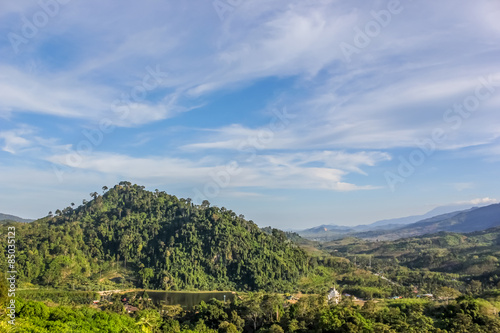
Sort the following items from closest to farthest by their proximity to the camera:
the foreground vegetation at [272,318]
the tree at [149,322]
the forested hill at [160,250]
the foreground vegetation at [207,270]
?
the foreground vegetation at [272,318] → the tree at [149,322] → the foreground vegetation at [207,270] → the forested hill at [160,250]

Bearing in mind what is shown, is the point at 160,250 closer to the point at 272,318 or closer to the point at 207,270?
the point at 207,270

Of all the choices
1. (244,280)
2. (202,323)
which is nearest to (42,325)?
(202,323)

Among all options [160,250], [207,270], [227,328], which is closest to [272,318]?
[227,328]

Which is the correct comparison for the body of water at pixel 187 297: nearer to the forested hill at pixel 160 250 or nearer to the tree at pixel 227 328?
the forested hill at pixel 160 250

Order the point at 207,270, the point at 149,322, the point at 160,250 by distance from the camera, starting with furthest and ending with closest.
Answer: the point at 160,250 → the point at 207,270 → the point at 149,322

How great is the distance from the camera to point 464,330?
88.2 feet

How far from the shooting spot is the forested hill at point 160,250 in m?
76.1

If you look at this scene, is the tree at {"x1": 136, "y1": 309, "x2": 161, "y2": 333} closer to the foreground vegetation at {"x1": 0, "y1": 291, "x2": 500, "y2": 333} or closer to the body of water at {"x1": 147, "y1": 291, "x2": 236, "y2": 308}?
the foreground vegetation at {"x1": 0, "y1": 291, "x2": 500, "y2": 333}

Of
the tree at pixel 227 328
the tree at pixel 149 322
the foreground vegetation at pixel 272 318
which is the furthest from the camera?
the tree at pixel 227 328

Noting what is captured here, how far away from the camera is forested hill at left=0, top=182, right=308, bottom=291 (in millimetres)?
76125

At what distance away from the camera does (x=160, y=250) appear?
8888 cm

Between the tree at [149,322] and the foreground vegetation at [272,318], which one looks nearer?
the foreground vegetation at [272,318]

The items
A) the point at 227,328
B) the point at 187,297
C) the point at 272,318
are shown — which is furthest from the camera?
the point at 187,297

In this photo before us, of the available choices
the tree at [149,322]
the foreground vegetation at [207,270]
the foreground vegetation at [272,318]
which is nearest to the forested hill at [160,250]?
the foreground vegetation at [207,270]
